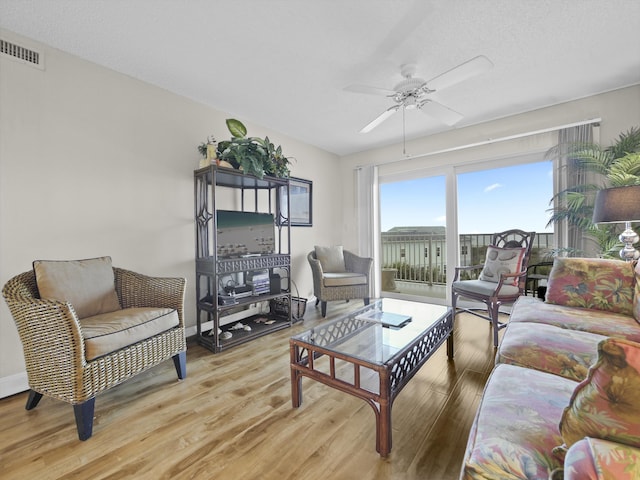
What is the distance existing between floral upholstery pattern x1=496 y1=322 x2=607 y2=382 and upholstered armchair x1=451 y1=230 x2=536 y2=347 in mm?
1092

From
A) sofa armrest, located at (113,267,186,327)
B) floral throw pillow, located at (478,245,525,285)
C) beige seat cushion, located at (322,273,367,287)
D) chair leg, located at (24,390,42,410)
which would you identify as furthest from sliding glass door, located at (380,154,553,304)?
chair leg, located at (24,390,42,410)

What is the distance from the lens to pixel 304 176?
4109 mm

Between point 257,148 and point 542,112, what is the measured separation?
306cm

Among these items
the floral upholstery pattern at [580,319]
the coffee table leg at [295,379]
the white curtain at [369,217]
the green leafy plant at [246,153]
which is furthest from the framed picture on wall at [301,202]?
the floral upholstery pattern at [580,319]

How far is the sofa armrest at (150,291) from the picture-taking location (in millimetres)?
1994

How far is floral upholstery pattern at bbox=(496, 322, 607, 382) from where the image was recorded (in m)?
1.28

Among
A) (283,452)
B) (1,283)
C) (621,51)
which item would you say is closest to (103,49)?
(1,283)

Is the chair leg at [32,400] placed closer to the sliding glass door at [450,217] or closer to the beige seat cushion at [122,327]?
the beige seat cushion at [122,327]

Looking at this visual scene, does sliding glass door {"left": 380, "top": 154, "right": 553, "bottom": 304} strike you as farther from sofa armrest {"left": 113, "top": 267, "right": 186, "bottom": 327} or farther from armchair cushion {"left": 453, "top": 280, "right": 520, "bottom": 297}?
sofa armrest {"left": 113, "top": 267, "right": 186, "bottom": 327}

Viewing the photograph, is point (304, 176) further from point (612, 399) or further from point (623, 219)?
point (612, 399)

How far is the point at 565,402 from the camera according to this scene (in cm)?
91

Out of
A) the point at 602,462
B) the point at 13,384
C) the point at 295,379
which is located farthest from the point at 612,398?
the point at 13,384

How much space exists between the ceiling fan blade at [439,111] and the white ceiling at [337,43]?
0.97ft

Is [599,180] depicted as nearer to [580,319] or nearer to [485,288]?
[485,288]
